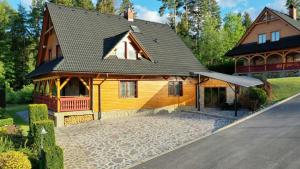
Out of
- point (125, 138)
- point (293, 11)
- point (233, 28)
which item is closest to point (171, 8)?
point (233, 28)

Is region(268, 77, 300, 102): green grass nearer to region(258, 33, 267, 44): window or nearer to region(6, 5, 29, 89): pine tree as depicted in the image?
region(258, 33, 267, 44): window

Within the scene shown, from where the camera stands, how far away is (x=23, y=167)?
8891 mm

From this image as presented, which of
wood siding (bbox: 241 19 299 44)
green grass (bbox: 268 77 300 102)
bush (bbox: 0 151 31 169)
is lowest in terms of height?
bush (bbox: 0 151 31 169)

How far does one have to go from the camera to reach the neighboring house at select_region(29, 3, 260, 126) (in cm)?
1941

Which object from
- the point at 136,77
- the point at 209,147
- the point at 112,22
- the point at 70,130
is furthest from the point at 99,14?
the point at 209,147

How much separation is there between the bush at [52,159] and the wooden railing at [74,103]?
9.98 meters

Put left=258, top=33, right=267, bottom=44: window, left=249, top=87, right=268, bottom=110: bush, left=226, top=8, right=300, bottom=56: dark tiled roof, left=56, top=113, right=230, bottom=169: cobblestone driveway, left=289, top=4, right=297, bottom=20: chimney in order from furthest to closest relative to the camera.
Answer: left=289, top=4, right=297, bottom=20: chimney → left=258, top=33, right=267, bottom=44: window → left=226, top=8, right=300, bottom=56: dark tiled roof → left=249, top=87, right=268, bottom=110: bush → left=56, top=113, right=230, bottom=169: cobblestone driveway

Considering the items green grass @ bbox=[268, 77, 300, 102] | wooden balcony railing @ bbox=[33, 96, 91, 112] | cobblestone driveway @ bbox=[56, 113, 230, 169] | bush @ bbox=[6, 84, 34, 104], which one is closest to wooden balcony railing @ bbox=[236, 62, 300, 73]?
green grass @ bbox=[268, 77, 300, 102]

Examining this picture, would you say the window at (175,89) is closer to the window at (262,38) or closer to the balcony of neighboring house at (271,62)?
the balcony of neighboring house at (271,62)

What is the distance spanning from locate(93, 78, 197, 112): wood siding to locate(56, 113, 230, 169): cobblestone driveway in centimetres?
167

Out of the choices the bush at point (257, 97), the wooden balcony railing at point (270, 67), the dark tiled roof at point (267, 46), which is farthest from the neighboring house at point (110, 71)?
the dark tiled roof at point (267, 46)

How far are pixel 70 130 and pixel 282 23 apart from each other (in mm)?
29116

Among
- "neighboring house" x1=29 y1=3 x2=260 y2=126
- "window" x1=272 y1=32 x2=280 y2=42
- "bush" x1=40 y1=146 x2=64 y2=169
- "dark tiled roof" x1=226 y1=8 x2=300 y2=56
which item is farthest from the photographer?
"window" x1=272 y1=32 x2=280 y2=42

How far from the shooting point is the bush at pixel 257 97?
20.6 meters
